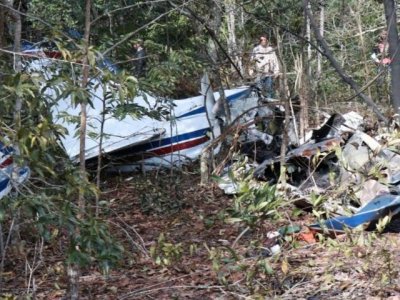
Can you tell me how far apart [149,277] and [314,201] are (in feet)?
5.19

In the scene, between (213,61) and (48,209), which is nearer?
(48,209)

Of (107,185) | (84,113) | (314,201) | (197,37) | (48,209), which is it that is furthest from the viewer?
(107,185)

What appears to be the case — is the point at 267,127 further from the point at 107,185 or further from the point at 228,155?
the point at 107,185

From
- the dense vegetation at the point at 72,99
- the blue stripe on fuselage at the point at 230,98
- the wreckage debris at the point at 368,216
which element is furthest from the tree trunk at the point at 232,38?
the wreckage debris at the point at 368,216

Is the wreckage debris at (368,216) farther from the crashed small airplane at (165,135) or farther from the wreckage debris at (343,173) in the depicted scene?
the crashed small airplane at (165,135)

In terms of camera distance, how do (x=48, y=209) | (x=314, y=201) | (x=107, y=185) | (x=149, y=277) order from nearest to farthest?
(x=48, y=209) → (x=314, y=201) → (x=149, y=277) → (x=107, y=185)

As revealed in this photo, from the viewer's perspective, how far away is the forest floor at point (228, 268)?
4.35 metres

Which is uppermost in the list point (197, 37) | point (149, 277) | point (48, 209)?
point (197, 37)

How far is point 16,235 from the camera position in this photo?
14.9ft

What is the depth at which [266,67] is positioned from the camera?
31.3 feet

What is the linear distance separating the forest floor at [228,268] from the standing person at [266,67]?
112 inches

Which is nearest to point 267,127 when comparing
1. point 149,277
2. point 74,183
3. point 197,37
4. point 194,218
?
point 197,37

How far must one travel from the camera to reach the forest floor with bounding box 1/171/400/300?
171 inches

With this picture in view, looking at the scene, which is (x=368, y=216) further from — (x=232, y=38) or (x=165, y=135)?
(x=232, y=38)
